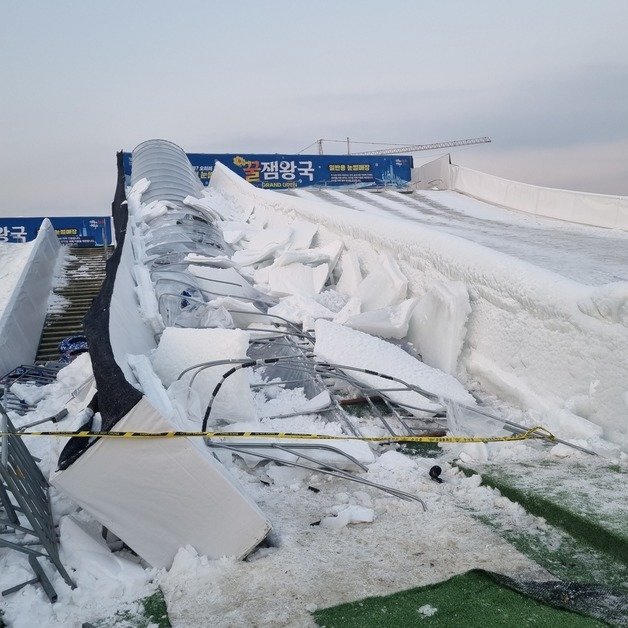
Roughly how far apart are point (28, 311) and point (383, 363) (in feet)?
20.6

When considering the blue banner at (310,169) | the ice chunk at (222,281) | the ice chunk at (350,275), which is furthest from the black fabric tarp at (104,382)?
the blue banner at (310,169)

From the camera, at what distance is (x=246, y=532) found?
2.48m

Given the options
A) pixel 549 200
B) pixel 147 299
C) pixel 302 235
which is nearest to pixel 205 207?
pixel 302 235

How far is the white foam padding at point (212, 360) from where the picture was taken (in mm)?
3691

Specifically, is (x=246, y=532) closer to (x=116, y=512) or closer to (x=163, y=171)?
(x=116, y=512)

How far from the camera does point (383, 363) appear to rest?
4.34 metres

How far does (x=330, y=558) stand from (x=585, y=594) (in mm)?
921

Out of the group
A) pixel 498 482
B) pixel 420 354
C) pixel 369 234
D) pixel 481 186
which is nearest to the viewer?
pixel 498 482

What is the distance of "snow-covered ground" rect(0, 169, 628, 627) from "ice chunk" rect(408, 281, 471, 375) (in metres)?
0.01

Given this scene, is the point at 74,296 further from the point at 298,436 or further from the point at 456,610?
the point at 456,610

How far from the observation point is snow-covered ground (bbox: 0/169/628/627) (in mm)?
2281

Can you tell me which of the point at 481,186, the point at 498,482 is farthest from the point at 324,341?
the point at 481,186

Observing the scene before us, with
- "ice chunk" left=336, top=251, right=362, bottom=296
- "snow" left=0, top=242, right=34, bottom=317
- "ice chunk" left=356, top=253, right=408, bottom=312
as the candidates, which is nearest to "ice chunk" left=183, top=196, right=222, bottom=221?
"snow" left=0, top=242, right=34, bottom=317

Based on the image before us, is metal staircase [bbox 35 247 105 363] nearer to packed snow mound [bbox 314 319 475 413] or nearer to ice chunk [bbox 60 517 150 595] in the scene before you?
packed snow mound [bbox 314 319 475 413]
